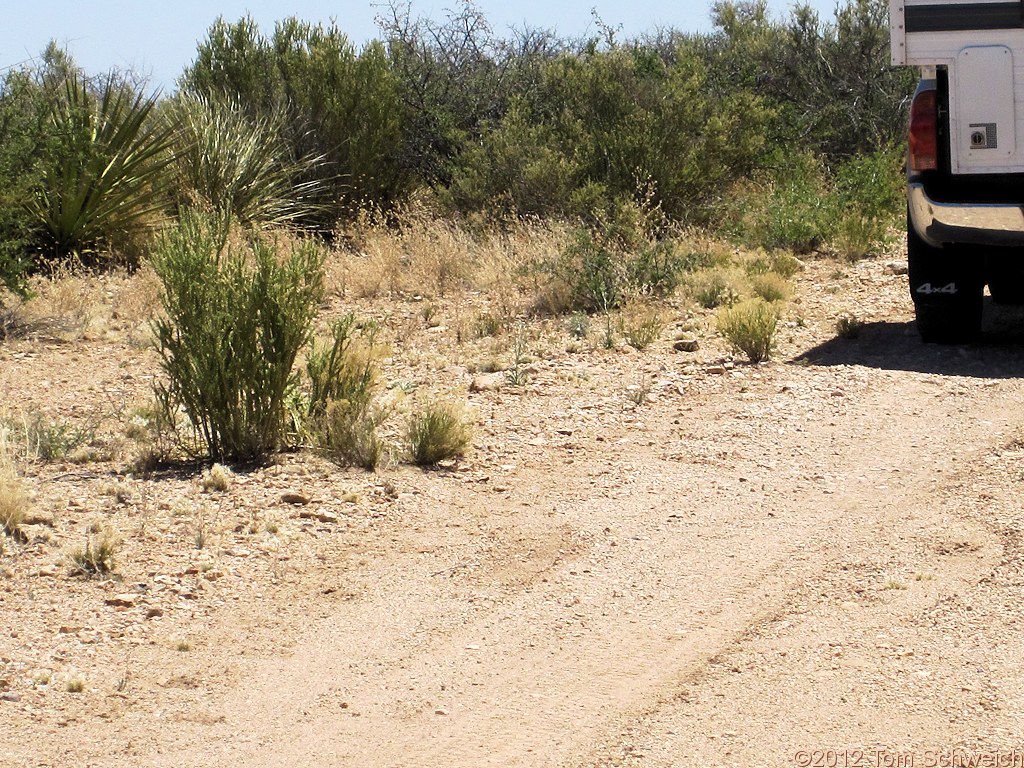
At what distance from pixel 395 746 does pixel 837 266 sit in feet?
24.7

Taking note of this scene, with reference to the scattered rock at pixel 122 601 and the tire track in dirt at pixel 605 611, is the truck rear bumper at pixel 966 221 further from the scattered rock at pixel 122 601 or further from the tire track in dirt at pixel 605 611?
the scattered rock at pixel 122 601

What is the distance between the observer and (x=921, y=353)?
7.48 metres

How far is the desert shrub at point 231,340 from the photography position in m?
5.92

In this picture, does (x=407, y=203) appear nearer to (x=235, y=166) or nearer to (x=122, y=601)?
(x=235, y=166)

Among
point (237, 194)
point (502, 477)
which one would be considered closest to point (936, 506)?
point (502, 477)

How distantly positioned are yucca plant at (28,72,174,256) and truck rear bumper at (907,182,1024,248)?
23.3 ft

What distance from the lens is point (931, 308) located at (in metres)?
7.36

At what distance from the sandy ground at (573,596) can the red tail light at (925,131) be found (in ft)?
3.72

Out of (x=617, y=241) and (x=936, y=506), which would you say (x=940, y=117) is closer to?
(x=936, y=506)

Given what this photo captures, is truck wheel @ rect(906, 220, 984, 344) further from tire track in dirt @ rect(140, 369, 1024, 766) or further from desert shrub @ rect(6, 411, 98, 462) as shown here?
desert shrub @ rect(6, 411, 98, 462)

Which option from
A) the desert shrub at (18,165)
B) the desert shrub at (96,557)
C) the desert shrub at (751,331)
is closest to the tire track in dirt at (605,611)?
the desert shrub at (96,557)

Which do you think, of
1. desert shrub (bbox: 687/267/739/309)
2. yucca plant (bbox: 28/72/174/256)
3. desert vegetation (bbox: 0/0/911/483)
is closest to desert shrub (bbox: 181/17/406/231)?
desert vegetation (bbox: 0/0/911/483)

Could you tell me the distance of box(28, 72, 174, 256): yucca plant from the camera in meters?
11.3

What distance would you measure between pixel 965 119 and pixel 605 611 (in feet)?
12.3
